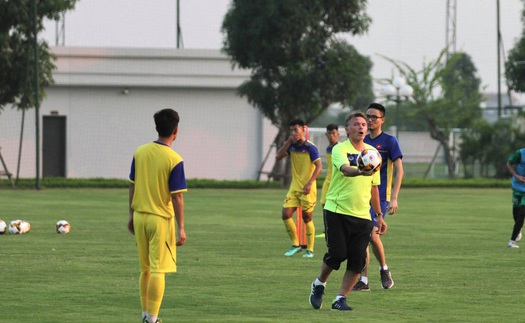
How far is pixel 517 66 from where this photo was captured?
175 ft

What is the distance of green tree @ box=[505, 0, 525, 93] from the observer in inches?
2096

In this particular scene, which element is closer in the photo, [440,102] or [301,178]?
[301,178]

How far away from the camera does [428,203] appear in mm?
34375

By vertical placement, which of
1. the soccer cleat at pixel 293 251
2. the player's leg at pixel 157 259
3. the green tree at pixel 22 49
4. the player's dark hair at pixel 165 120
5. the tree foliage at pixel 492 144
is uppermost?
the green tree at pixel 22 49

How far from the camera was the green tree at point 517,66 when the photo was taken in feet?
175

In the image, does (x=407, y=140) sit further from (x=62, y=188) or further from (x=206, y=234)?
(x=206, y=234)

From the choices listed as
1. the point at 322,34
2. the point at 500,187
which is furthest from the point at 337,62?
the point at 500,187

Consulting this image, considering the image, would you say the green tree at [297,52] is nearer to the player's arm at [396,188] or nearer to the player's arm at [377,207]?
the player's arm at [396,188]

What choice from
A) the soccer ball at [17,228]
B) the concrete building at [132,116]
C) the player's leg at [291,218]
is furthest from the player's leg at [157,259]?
the concrete building at [132,116]

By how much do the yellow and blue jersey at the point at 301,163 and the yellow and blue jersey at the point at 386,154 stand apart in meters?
4.60

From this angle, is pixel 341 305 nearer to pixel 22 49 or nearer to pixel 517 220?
pixel 517 220

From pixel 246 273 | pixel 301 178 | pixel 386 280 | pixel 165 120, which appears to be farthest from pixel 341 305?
pixel 301 178

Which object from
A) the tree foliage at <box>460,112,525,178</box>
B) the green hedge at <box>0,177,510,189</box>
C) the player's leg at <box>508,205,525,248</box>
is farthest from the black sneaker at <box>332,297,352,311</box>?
the tree foliage at <box>460,112,525,178</box>

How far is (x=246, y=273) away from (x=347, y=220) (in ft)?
11.4
